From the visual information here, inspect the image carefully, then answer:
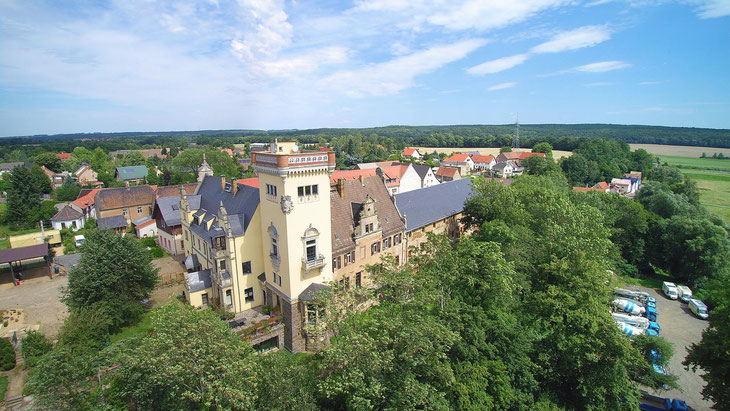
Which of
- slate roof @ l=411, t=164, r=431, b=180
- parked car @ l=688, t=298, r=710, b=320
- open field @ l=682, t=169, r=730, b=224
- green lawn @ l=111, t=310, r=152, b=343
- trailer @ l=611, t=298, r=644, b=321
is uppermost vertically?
slate roof @ l=411, t=164, r=431, b=180

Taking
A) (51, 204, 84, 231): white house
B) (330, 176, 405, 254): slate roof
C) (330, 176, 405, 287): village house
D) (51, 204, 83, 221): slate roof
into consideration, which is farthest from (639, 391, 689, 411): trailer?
(51, 204, 83, 221): slate roof

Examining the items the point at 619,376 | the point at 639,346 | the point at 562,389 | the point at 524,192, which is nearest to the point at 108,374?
the point at 562,389

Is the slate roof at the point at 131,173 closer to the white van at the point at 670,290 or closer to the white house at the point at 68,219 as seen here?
the white house at the point at 68,219

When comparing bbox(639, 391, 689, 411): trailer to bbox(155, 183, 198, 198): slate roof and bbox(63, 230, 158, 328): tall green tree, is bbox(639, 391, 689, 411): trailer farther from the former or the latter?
bbox(155, 183, 198, 198): slate roof

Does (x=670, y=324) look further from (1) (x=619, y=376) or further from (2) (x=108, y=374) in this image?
(2) (x=108, y=374)

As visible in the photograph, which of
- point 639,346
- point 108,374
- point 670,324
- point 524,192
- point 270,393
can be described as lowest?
point 670,324

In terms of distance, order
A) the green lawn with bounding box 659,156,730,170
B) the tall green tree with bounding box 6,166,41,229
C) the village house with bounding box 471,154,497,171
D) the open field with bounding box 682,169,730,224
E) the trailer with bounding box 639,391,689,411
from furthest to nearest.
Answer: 1. the village house with bounding box 471,154,497,171
2. the green lawn with bounding box 659,156,730,170
3. the open field with bounding box 682,169,730,224
4. the tall green tree with bounding box 6,166,41,229
5. the trailer with bounding box 639,391,689,411

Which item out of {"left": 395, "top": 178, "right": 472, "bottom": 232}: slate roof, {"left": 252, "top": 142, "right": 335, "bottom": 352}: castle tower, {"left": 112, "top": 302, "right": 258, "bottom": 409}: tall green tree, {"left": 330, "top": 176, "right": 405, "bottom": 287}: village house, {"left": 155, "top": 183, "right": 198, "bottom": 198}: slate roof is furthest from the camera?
{"left": 155, "top": 183, "right": 198, "bottom": 198}: slate roof
